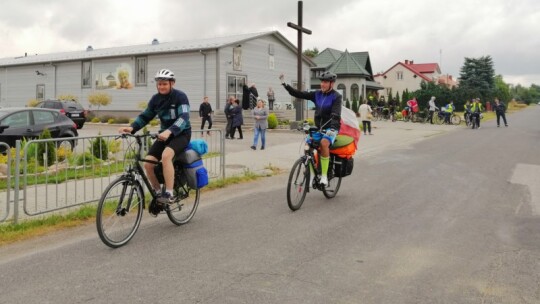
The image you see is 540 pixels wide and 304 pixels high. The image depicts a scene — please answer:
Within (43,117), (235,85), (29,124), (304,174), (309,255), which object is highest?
(235,85)

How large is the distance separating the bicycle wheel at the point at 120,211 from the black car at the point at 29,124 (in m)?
8.21

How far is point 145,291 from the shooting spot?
13.3ft

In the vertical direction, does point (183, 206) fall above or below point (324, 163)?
below

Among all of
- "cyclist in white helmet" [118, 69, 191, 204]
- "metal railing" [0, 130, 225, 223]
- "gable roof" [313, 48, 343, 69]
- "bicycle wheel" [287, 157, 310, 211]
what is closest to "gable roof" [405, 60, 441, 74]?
"gable roof" [313, 48, 343, 69]

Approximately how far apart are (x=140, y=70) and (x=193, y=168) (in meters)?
28.6

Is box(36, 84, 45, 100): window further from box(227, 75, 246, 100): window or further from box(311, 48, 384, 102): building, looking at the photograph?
box(311, 48, 384, 102): building

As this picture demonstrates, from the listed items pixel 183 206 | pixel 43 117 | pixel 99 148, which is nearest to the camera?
pixel 183 206

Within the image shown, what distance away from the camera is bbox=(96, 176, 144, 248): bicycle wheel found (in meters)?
5.15

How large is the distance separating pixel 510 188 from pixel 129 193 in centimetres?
716

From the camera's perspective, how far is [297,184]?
729 centimetres

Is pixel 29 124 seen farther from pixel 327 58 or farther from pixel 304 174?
pixel 327 58

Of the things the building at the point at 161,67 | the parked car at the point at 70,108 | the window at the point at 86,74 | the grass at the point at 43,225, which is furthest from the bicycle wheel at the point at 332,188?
the window at the point at 86,74

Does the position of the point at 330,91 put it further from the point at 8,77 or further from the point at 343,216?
the point at 8,77

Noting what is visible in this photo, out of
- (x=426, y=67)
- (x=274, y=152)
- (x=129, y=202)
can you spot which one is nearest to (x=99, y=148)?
(x=129, y=202)
